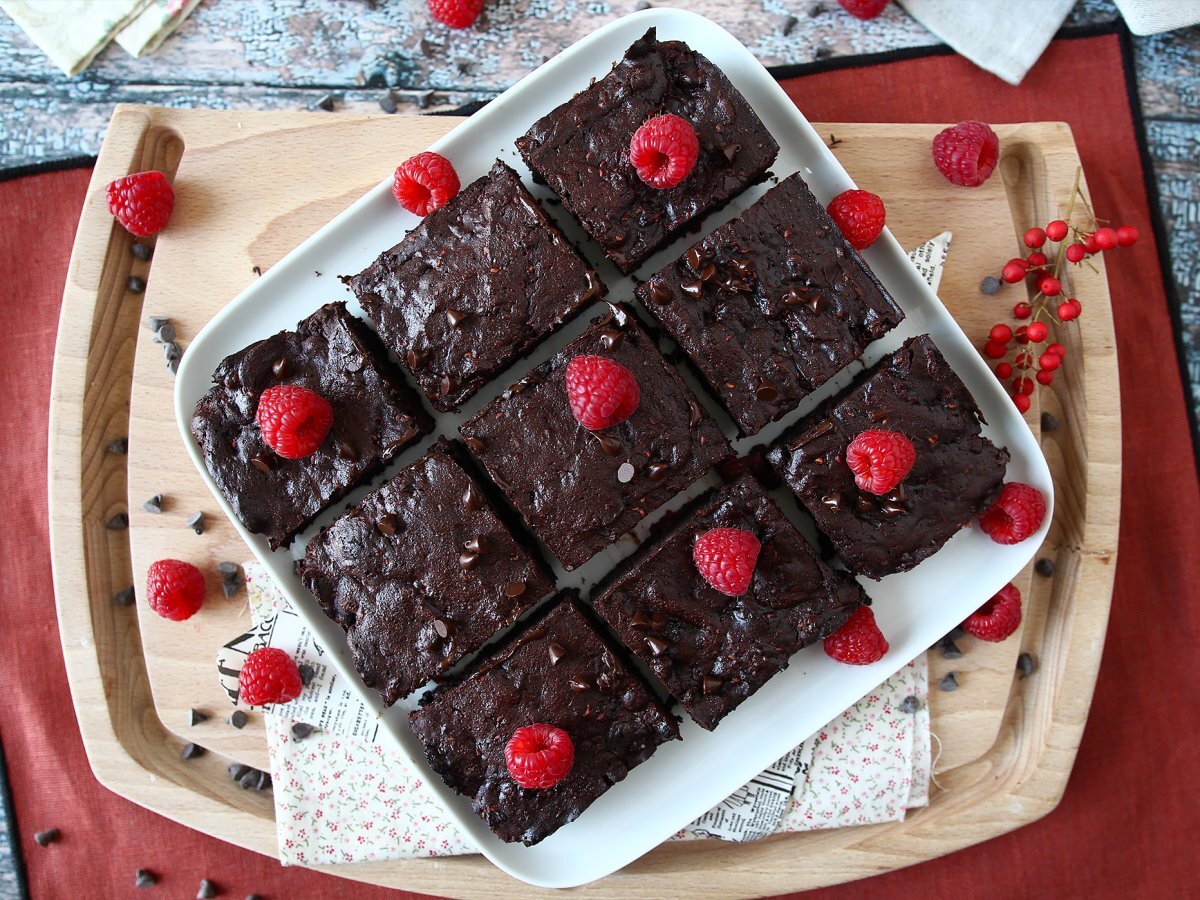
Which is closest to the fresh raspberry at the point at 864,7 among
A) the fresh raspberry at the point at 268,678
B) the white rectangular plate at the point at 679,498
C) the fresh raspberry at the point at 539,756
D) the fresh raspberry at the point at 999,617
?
the white rectangular plate at the point at 679,498

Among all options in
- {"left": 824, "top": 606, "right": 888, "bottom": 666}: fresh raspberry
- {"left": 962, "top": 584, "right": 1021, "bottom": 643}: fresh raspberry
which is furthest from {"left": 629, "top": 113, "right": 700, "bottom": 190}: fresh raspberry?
{"left": 962, "top": 584, "right": 1021, "bottom": 643}: fresh raspberry

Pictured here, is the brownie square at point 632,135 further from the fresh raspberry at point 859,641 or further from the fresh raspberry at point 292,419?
the fresh raspberry at point 859,641

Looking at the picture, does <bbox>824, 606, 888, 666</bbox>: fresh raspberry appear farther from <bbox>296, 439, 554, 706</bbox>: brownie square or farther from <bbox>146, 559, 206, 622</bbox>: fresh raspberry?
<bbox>146, 559, 206, 622</bbox>: fresh raspberry

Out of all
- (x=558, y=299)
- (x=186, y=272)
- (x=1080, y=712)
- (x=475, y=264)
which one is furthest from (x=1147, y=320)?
(x=186, y=272)

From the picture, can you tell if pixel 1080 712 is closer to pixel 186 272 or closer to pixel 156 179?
pixel 186 272

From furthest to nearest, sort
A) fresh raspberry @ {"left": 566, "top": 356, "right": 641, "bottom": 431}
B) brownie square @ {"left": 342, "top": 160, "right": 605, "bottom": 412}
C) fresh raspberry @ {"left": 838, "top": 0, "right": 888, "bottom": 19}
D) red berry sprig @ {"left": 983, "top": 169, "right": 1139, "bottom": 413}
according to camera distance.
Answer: fresh raspberry @ {"left": 838, "top": 0, "right": 888, "bottom": 19} < red berry sprig @ {"left": 983, "top": 169, "right": 1139, "bottom": 413} < brownie square @ {"left": 342, "top": 160, "right": 605, "bottom": 412} < fresh raspberry @ {"left": 566, "top": 356, "right": 641, "bottom": 431}

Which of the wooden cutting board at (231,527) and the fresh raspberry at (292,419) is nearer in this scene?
the fresh raspberry at (292,419)
